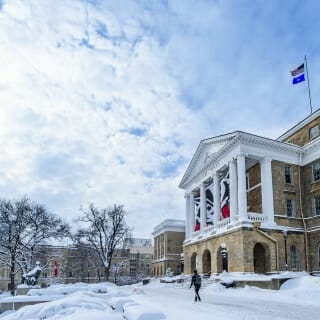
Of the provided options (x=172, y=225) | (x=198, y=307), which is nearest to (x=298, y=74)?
(x=198, y=307)

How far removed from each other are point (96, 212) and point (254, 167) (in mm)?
30080

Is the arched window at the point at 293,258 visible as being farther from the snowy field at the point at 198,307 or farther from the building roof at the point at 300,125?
the building roof at the point at 300,125

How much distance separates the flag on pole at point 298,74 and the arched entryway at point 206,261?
777 inches

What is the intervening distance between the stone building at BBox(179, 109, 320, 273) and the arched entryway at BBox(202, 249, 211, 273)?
15 centimetres

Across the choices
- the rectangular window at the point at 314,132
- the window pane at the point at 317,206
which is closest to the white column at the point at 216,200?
the window pane at the point at 317,206

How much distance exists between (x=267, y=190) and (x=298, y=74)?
453 inches

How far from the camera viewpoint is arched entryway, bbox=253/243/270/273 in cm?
3444

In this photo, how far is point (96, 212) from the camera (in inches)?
2404

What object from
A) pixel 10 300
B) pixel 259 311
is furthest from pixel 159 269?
pixel 259 311

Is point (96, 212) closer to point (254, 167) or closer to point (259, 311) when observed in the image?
point (254, 167)

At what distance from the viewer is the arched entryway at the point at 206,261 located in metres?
42.2

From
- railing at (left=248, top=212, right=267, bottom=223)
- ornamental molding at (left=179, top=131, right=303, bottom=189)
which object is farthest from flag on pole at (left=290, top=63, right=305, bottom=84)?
railing at (left=248, top=212, right=267, bottom=223)

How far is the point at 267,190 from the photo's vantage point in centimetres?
3609

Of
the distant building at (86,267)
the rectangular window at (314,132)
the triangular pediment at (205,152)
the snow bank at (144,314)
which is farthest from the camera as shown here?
the distant building at (86,267)
